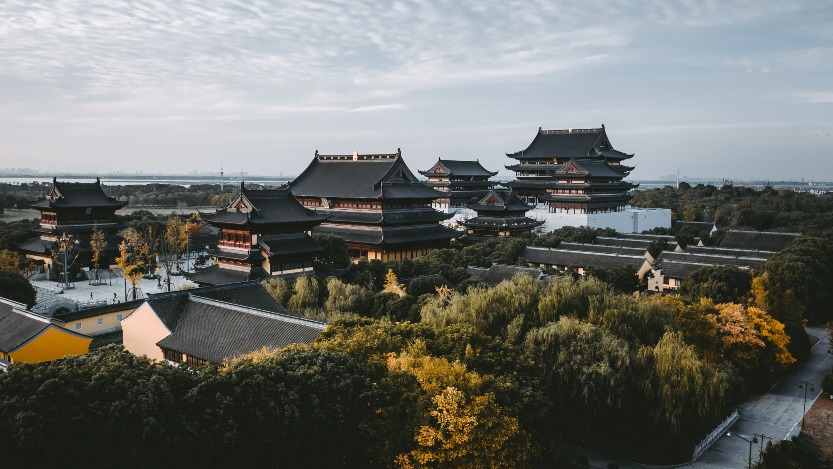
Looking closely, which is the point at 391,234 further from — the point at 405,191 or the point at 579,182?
the point at 579,182

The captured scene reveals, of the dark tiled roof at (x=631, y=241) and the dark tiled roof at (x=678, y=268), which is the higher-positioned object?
the dark tiled roof at (x=631, y=241)

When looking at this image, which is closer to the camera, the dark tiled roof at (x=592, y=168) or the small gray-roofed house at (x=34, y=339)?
the small gray-roofed house at (x=34, y=339)

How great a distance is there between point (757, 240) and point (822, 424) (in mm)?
32344

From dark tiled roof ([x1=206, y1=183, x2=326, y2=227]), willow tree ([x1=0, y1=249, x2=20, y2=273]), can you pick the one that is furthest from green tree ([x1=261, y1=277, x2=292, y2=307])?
willow tree ([x1=0, y1=249, x2=20, y2=273])

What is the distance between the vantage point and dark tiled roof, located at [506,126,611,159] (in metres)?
68.4

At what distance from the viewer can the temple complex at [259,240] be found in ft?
105

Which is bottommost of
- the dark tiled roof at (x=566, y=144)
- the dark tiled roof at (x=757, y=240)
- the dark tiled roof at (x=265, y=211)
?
the dark tiled roof at (x=757, y=240)

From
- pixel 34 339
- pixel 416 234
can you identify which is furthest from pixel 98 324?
pixel 416 234

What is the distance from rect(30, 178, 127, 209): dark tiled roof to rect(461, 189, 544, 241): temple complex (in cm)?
3037

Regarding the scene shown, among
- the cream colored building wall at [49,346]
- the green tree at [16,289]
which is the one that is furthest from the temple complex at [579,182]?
the cream colored building wall at [49,346]

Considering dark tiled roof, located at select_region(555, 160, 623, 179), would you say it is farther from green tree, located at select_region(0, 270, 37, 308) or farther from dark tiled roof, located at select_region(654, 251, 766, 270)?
green tree, located at select_region(0, 270, 37, 308)

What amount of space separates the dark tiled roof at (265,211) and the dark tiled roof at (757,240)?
35900 mm

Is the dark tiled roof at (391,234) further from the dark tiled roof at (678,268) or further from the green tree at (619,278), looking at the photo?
the dark tiled roof at (678,268)

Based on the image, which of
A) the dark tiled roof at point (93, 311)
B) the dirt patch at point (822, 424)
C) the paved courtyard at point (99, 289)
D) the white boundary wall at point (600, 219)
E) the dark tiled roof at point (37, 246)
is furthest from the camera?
the white boundary wall at point (600, 219)
